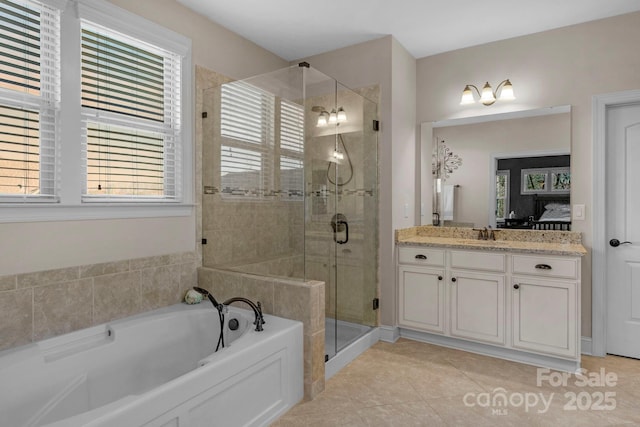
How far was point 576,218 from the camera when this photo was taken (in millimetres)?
3053

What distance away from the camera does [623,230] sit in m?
2.96

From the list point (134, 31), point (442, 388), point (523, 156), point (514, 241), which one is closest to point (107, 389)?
point (442, 388)

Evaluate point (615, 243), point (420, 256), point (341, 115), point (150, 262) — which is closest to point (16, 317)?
point (150, 262)

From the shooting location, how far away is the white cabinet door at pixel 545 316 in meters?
2.64

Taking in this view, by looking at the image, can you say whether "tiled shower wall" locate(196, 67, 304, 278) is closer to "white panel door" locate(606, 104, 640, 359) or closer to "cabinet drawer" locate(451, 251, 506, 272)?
"cabinet drawer" locate(451, 251, 506, 272)

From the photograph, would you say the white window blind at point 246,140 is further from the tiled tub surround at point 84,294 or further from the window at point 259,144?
the tiled tub surround at point 84,294

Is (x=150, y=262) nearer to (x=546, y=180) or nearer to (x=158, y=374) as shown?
(x=158, y=374)

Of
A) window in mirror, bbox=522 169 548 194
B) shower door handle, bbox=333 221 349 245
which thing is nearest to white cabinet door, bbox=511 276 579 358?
window in mirror, bbox=522 169 548 194

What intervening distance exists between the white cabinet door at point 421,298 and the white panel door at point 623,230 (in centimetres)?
131

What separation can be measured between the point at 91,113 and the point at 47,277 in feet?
3.26

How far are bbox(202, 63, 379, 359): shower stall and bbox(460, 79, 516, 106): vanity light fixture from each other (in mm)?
944

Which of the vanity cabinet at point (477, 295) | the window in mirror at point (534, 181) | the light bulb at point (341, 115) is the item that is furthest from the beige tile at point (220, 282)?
the window in mirror at point (534, 181)

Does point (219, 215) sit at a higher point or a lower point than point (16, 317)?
higher

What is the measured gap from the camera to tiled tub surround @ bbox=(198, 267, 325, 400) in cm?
232
